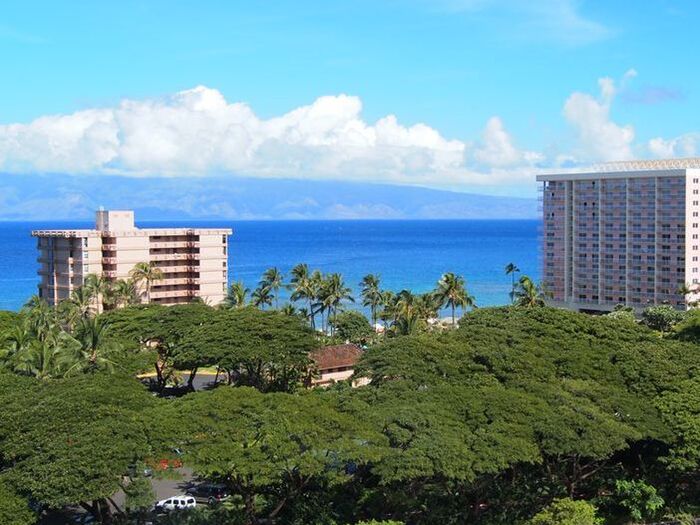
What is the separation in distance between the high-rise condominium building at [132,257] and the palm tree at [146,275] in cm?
207

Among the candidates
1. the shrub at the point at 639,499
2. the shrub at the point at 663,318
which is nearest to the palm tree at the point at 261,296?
the shrub at the point at 663,318

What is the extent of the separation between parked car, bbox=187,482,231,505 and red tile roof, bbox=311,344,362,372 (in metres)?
23.0

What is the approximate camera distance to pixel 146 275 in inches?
3477

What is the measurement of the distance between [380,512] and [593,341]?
638 inches

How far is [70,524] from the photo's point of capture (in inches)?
1280

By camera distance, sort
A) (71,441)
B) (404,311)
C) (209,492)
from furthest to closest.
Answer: (404,311) → (209,492) → (71,441)

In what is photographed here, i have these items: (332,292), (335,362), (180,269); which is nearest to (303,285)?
(332,292)

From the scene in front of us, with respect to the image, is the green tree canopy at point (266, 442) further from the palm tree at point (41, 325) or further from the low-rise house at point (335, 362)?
the low-rise house at point (335, 362)

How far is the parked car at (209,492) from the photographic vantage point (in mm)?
36263

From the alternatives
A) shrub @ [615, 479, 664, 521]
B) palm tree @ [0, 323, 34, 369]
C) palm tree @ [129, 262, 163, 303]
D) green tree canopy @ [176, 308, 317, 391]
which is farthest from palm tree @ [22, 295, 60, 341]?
shrub @ [615, 479, 664, 521]

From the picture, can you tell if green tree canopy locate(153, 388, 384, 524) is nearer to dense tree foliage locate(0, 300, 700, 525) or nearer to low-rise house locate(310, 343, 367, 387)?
dense tree foliage locate(0, 300, 700, 525)

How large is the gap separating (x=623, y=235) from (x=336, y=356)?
62355 millimetres

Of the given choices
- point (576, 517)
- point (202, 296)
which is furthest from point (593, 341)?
point (202, 296)

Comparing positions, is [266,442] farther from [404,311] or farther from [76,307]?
[76,307]
